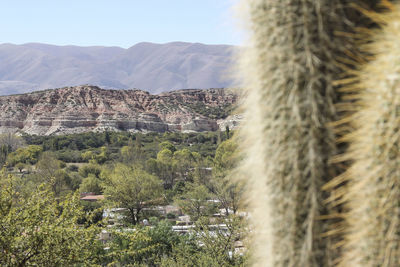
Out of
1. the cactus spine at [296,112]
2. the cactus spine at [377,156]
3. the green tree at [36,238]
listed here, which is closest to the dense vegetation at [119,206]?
the green tree at [36,238]

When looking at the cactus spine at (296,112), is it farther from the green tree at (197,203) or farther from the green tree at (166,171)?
the green tree at (166,171)

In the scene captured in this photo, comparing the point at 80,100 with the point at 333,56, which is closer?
the point at 333,56

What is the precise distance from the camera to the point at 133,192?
77.9 ft

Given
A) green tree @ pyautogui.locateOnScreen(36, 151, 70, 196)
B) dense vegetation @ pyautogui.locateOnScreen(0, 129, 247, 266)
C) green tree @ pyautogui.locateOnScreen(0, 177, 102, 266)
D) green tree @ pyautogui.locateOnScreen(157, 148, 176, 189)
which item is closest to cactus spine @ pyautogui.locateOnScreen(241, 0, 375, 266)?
dense vegetation @ pyautogui.locateOnScreen(0, 129, 247, 266)

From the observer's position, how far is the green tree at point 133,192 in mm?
23312

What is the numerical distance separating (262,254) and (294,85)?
782 millimetres

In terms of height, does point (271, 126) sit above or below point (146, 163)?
above

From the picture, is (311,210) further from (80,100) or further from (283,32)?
(80,100)

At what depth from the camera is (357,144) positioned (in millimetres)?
1322

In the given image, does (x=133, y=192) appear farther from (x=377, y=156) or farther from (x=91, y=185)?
(x=377, y=156)

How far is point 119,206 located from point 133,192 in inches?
47.4

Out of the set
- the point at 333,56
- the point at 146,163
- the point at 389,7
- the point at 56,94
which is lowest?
the point at 146,163

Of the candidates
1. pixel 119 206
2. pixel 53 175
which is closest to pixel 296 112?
pixel 119 206

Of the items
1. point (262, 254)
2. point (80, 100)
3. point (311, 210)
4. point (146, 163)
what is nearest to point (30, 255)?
point (262, 254)
